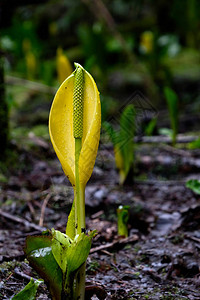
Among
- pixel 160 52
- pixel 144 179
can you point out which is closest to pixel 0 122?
pixel 144 179

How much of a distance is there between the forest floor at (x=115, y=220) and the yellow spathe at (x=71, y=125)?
0.37 meters

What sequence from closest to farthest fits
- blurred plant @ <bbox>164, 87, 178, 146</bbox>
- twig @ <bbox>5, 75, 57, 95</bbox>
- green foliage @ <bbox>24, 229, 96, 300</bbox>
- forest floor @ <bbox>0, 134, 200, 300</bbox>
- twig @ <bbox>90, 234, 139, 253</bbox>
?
green foliage @ <bbox>24, 229, 96, 300</bbox>, forest floor @ <bbox>0, 134, 200, 300</bbox>, twig @ <bbox>90, 234, 139, 253</bbox>, blurred plant @ <bbox>164, 87, 178, 146</bbox>, twig @ <bbox>5, 75, 57, 95</bbox>

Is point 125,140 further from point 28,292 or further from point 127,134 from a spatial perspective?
point 28,292

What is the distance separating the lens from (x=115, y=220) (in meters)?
1.78

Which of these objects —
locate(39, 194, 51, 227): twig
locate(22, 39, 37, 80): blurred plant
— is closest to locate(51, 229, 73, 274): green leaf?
locate(39, 194, 51, 227): twig

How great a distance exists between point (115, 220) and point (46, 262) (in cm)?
89

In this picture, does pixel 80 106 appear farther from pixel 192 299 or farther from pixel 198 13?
pixel 198 13

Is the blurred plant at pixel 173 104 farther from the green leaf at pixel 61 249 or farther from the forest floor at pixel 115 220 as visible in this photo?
the green leaf at pixel 61 249

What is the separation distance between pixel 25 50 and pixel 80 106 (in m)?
5.07

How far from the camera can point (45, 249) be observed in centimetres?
94

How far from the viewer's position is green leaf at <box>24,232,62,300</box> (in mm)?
918

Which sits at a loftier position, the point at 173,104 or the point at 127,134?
the point at 173,104

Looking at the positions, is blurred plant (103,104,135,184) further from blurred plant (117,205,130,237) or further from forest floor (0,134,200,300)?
blurred plant (117,205,130,237)

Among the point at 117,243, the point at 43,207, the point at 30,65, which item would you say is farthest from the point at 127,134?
the point at 30,65
